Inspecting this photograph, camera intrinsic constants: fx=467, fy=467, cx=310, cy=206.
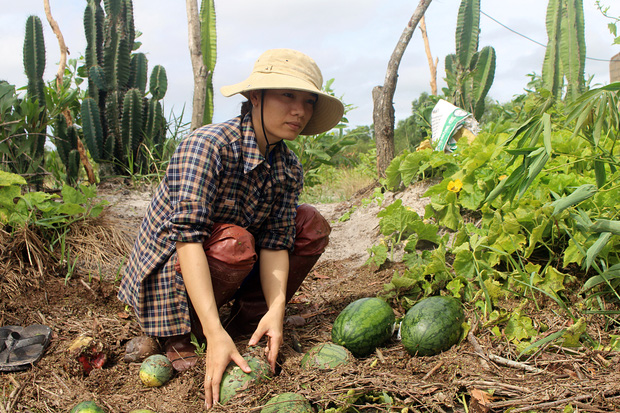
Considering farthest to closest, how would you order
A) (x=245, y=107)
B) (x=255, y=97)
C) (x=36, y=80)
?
(x=36, y=80), (x=245, y=107), (x=255, y=97)

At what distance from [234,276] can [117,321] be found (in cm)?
101

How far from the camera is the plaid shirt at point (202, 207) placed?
6.72 ft

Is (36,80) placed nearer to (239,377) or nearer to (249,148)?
(249,148)

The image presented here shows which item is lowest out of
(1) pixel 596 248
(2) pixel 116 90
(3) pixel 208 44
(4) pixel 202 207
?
(1) pixel 596 248

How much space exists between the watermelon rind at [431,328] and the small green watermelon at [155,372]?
3.52 ft

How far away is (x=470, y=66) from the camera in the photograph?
20.8ft

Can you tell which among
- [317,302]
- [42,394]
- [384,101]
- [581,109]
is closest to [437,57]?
[384,101]

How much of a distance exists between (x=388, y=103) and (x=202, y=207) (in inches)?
150

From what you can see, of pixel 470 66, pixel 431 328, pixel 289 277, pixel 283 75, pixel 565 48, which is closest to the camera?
pixel 431 328

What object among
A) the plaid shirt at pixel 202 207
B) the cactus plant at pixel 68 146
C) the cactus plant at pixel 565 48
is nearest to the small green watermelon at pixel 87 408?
the plaid shirt at pixel 202 207

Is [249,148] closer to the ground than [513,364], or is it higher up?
higher up

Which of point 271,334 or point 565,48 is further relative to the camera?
point 565,48

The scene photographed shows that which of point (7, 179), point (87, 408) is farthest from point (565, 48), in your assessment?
point (87, 408)

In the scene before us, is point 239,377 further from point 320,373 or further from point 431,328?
point 431,328
